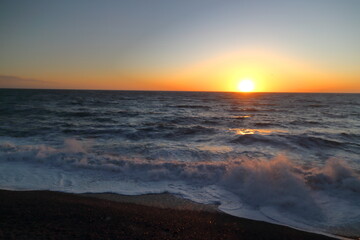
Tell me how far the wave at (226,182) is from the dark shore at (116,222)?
553 millimetres

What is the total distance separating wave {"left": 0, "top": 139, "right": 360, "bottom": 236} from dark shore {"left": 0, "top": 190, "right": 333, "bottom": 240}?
0.55 meters

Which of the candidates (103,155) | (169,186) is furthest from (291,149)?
(103,155)

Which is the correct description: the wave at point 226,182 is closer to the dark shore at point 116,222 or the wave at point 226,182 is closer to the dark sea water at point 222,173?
the dark sea water at point 222,173

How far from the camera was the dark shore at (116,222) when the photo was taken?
3.13 m

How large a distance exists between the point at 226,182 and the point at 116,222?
329 centimetres

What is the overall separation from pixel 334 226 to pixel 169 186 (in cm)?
354

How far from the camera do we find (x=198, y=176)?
6227mm

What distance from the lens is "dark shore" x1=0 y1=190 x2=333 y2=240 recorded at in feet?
10.3

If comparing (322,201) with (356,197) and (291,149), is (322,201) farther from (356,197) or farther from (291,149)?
(291,149)

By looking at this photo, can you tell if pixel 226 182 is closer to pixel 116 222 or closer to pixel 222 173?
pixel 222 173

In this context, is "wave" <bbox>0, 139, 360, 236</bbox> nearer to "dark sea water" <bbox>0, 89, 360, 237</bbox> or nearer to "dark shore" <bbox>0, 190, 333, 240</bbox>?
"dark sea water" <bbox>0, 89, 360, 237</bbox>

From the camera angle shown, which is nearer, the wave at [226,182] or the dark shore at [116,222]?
the dark shore at [116,222]

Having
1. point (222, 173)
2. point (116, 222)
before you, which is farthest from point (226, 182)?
point (116, 222)

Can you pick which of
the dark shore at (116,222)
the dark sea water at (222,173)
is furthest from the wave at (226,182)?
the dark shore at (116,222)
